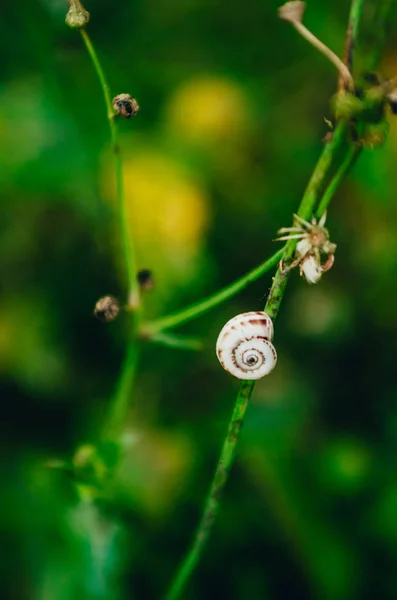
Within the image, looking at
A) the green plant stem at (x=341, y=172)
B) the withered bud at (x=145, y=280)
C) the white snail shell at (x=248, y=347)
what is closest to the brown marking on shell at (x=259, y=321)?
the white snail shell at (x=248, y=347)

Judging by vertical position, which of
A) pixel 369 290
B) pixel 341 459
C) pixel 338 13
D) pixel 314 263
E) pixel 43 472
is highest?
pixel 338 13

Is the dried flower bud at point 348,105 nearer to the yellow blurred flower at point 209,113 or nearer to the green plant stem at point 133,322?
the green plant stem at point 133,322

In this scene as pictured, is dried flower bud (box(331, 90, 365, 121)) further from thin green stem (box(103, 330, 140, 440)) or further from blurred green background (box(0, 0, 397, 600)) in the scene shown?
blurred green background (box(0, 0, 397, 600))

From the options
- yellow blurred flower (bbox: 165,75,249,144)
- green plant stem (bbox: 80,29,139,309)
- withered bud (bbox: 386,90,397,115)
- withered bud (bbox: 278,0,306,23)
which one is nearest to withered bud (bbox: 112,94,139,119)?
green plant stem (bbox: 80,29,139,309)

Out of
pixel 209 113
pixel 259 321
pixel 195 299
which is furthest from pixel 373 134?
pixel 209 113

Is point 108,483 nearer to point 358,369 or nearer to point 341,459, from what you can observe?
point 341,459

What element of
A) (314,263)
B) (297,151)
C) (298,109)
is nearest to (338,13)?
(298,109)

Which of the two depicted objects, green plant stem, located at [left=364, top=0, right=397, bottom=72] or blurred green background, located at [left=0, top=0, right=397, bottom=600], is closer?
green plant stem, located at [left=364, top=0, right=397, bottom=72]
